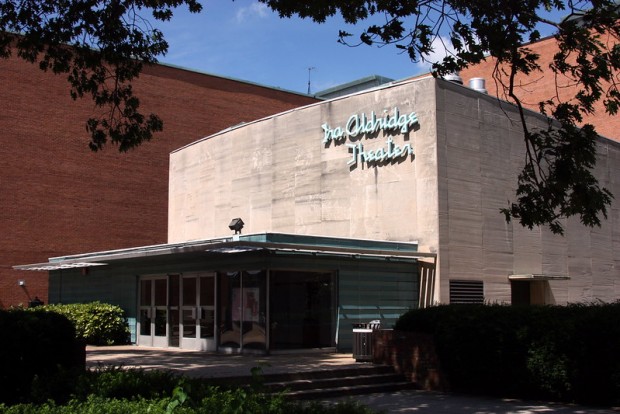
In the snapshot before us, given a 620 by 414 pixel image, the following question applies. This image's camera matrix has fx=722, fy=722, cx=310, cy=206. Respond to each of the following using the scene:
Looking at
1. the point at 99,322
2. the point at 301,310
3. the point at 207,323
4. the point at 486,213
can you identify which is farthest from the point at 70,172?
the point at 486,213

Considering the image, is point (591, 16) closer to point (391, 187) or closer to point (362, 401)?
point (362, 401)

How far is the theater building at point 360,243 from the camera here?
20.5 meters

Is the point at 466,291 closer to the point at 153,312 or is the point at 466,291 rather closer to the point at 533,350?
the point at 533,350

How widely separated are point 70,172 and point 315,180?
1535 cm

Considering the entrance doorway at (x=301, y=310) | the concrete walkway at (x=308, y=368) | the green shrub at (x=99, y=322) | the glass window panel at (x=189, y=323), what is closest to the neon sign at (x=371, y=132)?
the entrance doorway at (x=301, y=310)

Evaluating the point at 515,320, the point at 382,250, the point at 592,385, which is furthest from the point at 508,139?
the point at 592,385

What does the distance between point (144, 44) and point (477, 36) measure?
7355 mm

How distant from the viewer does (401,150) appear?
2262cm

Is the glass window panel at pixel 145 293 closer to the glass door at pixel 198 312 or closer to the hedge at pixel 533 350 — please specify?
the glass door at pixel 198 312

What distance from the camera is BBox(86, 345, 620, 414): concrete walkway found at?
12.9 m

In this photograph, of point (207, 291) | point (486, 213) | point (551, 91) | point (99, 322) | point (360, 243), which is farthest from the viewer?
point (551, 91)

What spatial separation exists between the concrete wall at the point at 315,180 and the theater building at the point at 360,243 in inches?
2.0

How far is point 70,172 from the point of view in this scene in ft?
114

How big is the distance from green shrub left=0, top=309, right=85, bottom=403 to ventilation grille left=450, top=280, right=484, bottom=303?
1182 centimetres
